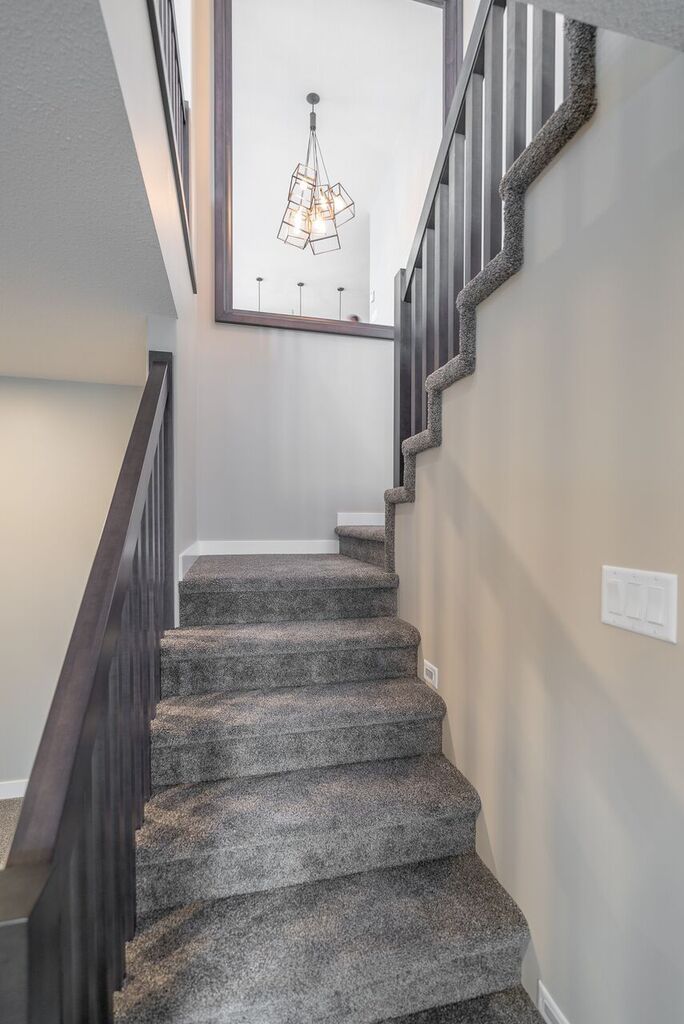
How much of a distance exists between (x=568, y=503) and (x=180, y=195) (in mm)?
1640

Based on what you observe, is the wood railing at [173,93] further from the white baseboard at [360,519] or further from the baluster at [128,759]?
the white baseboard at [360,519]

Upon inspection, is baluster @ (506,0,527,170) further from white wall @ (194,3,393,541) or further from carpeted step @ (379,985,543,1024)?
carpeted step @ (379,985,543,1024)

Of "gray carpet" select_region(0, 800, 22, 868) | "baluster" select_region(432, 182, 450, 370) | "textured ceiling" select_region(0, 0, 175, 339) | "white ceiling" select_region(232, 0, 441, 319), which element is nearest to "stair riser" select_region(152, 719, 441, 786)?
"gray carpet" select_region(0, 800, 22, 868)

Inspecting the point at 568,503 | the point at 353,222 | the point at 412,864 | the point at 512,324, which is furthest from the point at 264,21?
the point at 412,864

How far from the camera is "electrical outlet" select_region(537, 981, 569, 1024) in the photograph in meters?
1.06

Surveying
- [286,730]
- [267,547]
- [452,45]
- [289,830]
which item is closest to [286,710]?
[286,730]

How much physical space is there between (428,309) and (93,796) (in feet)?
6.46

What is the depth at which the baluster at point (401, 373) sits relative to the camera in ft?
7.12

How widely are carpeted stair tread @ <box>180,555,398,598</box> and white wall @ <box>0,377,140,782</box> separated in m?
0.76

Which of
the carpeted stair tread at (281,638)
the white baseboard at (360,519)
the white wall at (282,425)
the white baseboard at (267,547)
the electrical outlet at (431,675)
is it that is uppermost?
the white wall at (282,425)

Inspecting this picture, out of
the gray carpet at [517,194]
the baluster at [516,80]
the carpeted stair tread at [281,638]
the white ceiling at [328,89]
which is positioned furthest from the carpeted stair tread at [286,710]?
the white ceiling at [328,89]

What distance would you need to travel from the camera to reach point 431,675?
1747 mm

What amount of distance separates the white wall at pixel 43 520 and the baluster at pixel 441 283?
178cm

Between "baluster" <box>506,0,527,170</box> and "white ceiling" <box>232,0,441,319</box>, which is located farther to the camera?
"white ceiling" <box>232,0,441,319</box>
